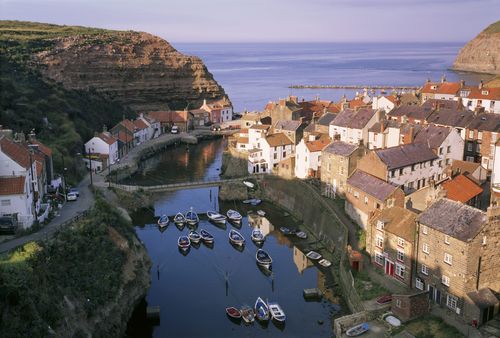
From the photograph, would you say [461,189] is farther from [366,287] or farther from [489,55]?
[489,55]

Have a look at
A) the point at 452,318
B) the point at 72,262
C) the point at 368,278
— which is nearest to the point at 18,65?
the point at 72,262

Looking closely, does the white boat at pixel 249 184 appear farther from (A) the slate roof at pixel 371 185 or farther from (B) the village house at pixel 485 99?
(B) the village house at pixel 485 99

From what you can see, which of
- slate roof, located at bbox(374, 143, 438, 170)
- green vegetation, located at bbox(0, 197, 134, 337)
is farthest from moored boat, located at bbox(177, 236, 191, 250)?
slate roof, located at bbox(374, 143, 438, 170)

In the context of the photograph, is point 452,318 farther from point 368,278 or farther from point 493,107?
point 493,107

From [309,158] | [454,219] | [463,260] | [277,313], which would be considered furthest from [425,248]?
[309,158]

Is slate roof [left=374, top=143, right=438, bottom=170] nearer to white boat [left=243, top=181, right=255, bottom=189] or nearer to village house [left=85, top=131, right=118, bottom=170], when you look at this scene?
white boat [left=243, top=181, right=255, bottom=189]

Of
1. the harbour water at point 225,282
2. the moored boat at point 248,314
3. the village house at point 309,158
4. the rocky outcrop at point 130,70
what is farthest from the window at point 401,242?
the rocky outcrop at point 130,70
